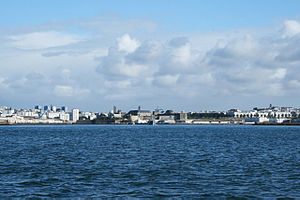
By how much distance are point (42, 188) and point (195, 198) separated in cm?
699

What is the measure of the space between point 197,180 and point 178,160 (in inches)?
376

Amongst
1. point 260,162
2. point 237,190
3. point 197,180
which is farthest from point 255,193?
point 260,162

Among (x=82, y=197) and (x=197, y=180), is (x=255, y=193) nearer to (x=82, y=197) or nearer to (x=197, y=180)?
(x=197, y=180)

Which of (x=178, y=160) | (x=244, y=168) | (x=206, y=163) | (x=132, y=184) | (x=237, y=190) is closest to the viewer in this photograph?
(x=237, y=190)

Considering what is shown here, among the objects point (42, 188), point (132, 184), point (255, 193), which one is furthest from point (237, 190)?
point (42, 188)

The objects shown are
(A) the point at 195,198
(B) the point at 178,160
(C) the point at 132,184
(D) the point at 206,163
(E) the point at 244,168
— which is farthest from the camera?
(B) the point at 178,160

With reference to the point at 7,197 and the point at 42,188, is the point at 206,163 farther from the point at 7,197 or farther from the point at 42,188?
the point at 7,197

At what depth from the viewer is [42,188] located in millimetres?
19625

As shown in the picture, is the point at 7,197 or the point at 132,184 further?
the point at 132,184

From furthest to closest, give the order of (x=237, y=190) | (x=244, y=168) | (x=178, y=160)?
(x=178, y=160) → (x=244, y=168) → (x=237, y=190)

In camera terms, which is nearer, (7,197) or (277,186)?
(7,197)

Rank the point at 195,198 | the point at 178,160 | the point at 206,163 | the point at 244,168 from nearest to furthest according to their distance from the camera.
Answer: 1. the point at 195,198
2. the point at 244,168
3. the point at 206,163
4. the point at 178,160

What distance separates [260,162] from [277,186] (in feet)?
34.3

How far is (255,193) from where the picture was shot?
18.6 meters
